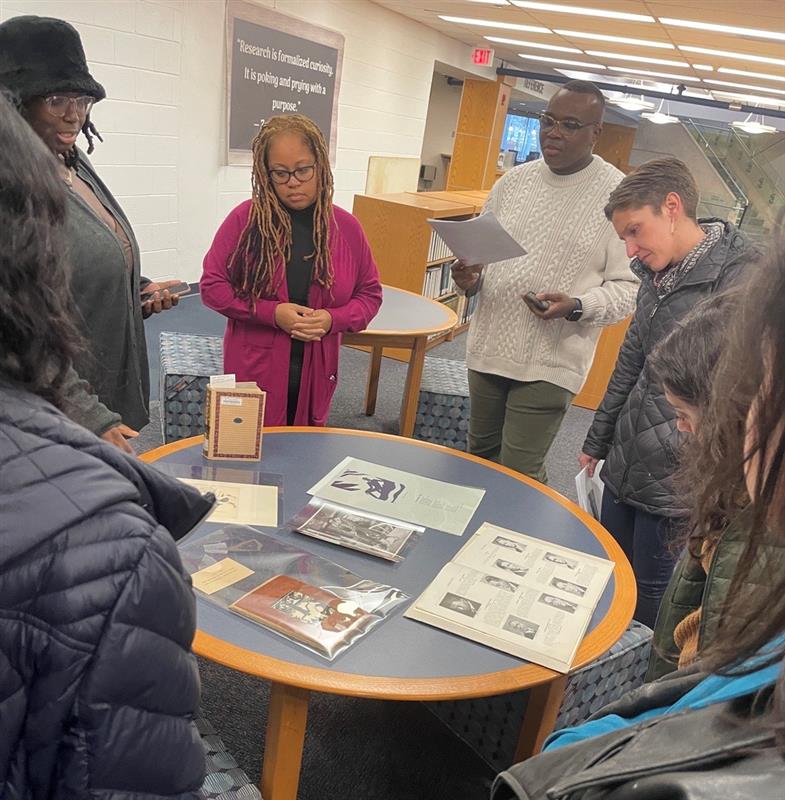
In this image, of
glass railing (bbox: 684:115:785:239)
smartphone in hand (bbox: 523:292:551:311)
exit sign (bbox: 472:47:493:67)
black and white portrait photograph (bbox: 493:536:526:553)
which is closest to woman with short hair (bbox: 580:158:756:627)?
smartphone in hand (bbox: 523:292:551:311)

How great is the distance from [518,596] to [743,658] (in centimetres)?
69

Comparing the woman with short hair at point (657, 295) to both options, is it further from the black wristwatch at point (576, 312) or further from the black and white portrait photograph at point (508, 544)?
the black and white portrait photograph at point (508, 544)

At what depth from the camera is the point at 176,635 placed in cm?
59

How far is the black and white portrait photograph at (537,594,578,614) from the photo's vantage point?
3.97ft

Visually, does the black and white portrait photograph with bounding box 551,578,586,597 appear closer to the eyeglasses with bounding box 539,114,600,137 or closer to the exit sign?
the eyeglasses with bounding box 539,114,600,137

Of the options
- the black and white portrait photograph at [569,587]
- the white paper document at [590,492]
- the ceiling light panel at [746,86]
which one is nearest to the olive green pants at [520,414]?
the white paper document at [590,492]

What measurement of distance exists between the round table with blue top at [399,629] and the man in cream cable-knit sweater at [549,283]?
359mm

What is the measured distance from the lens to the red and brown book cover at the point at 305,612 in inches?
42.4

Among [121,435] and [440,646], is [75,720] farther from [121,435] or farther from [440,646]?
[121,435]

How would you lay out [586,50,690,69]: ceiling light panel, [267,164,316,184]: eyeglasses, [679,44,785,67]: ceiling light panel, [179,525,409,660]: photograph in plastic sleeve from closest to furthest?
[179,525,409,660]: photograph in plastic sleeve < [267,164,316,184]: eyeglasses < [679,44,785,67]: ceiling light panel < [586,50,690,69]: ceiling light panel

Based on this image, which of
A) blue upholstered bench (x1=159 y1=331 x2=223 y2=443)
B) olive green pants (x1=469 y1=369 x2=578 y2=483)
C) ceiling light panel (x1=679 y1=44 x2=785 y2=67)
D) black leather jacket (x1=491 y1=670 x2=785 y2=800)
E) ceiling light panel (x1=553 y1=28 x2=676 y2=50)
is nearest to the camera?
black leather jacket (x1=491 y1=670 x2=785 y2=800)

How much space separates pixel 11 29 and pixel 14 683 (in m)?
1.40

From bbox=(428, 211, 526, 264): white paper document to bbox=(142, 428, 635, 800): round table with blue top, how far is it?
58cm

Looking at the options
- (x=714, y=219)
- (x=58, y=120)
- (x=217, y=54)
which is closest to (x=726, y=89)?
(x=217, y=54)
